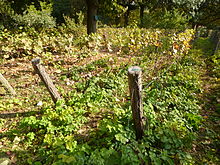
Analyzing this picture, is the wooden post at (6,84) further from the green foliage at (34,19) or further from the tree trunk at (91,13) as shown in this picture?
the green foliage at (34,19)

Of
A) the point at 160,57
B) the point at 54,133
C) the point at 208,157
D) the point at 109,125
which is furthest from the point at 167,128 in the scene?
the point at 160,57

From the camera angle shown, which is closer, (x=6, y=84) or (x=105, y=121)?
(x=105, y=121)

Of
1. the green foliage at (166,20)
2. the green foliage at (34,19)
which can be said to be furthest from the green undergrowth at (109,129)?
the green foliage at (34,19)

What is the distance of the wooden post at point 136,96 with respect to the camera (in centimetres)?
183

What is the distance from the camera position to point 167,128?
8.68ft

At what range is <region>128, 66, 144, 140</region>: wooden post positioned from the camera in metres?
1.83

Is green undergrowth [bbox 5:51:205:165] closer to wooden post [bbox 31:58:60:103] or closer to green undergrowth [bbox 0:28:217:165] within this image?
green undergrowth [bbox 0:28:217:165]

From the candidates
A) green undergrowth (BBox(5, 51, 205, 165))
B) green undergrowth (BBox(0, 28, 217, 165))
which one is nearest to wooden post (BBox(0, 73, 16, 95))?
green undergrowth (BBox(0, 28, 217, 165))

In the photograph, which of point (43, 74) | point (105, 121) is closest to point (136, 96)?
point (105, 121)

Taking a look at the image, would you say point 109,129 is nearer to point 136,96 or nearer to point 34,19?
point 136,96

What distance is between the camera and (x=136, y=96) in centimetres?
206

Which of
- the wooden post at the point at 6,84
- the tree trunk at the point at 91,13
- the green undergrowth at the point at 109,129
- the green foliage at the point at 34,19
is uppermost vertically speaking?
the green foliage at the point at 34,19

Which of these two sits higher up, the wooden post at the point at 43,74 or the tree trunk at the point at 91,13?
the tree trunk at the point at 91,13

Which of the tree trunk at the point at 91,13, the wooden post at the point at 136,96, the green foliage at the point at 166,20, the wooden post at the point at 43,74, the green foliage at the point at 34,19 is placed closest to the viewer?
the wooden post at the point at 136,96
